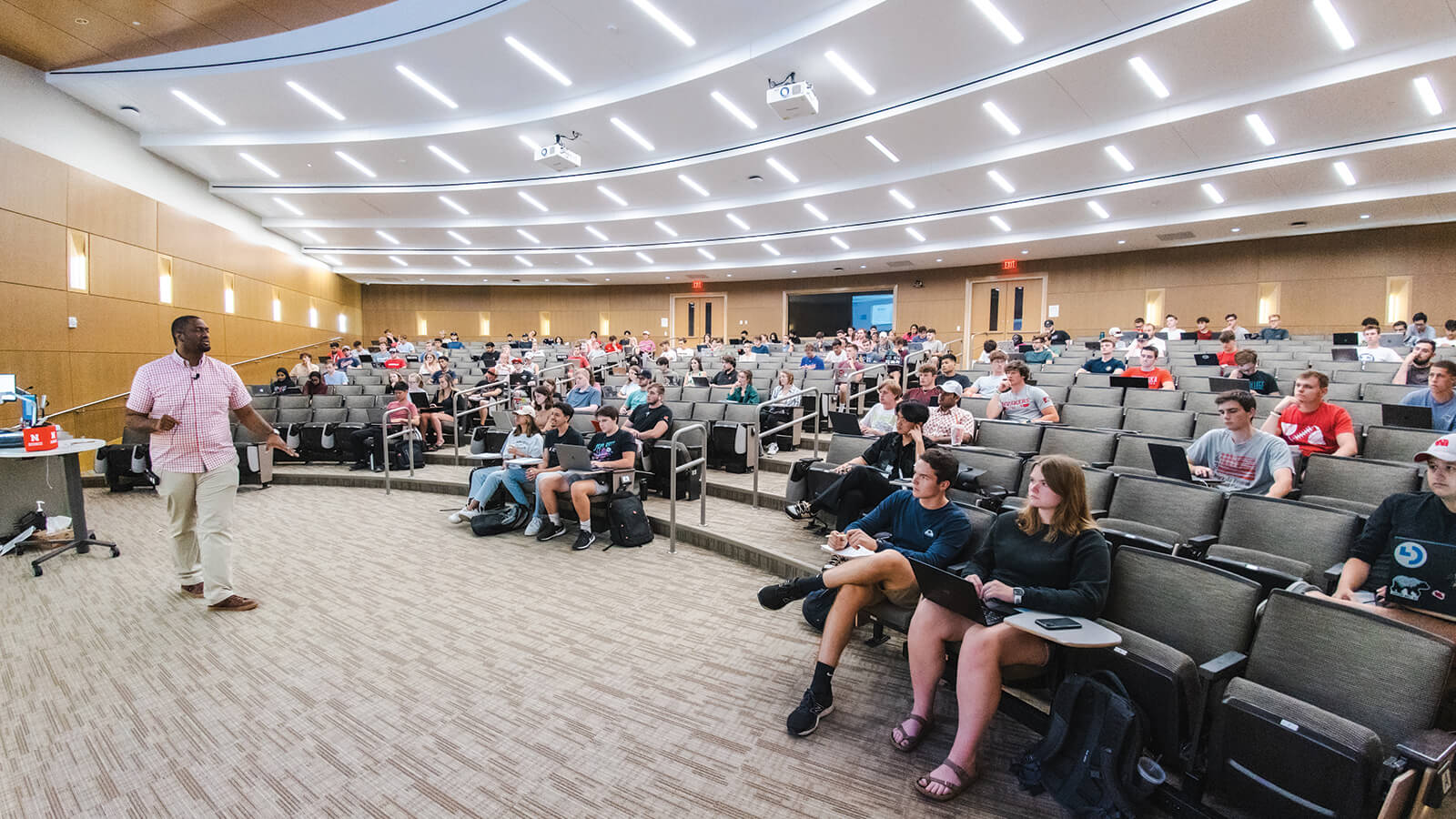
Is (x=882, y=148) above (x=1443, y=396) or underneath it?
above

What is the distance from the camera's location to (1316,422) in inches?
149

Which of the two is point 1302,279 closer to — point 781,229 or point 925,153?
point 925,153

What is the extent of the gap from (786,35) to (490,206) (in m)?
9.44

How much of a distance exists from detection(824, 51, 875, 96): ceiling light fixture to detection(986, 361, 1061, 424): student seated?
4.75m

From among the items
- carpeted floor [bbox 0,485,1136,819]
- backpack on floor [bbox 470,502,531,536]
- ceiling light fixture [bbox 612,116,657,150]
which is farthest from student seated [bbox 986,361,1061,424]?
ceiling light fixture [bbox 612,116,657,150]

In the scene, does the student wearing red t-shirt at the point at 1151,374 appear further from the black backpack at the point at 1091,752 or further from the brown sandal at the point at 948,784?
the brown sandal at the point at 948,784

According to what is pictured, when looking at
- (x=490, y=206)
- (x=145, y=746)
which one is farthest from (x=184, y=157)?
(x=145, y=746)

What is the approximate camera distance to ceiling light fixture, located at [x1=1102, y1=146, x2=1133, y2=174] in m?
9.17

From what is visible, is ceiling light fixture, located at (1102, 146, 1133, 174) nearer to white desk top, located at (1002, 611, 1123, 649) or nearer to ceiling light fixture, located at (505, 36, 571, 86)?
ceiling light fixture, located at (505, 36, 571, 86)

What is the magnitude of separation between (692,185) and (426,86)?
510 cm

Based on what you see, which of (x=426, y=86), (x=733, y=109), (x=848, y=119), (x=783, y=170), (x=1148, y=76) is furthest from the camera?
(x=783, y=170)

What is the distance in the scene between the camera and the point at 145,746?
7.45ft

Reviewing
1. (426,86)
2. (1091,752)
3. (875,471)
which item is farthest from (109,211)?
(1091,752)

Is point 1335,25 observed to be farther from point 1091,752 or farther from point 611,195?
point 611,195
